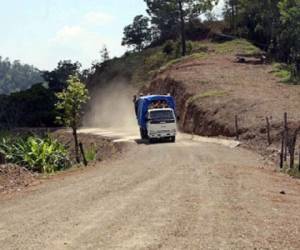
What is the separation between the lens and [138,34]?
122 meters

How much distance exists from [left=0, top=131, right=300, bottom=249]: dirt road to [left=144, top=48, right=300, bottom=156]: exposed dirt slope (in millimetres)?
14018

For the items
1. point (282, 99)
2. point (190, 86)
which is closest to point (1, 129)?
point (190, 86)

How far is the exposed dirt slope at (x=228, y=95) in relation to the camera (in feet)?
123

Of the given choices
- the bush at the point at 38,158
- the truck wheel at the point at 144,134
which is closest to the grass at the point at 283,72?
the truck wheel at the point at 144,134

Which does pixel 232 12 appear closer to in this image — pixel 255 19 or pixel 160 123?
pixel 255 19

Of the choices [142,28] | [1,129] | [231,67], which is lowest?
[1,129]

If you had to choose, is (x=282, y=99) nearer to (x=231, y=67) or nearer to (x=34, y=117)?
(x=231, y=67)

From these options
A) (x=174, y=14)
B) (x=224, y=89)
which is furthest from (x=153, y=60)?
(x=224, y=89)

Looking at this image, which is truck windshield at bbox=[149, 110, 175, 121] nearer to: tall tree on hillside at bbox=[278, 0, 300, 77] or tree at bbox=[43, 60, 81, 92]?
tall tree on hillside at bbox=[278, 0, 300, 77]

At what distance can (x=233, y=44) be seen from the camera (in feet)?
273

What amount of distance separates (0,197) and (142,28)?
107725 millimetres

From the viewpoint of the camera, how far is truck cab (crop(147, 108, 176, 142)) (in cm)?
3881

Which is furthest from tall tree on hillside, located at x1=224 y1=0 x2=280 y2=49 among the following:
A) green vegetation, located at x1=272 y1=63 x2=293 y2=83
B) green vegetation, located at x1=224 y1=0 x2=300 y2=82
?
green vegetation, located at x1=272 y1=63 x2=293 y2=83

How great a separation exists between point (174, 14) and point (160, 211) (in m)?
80.1
